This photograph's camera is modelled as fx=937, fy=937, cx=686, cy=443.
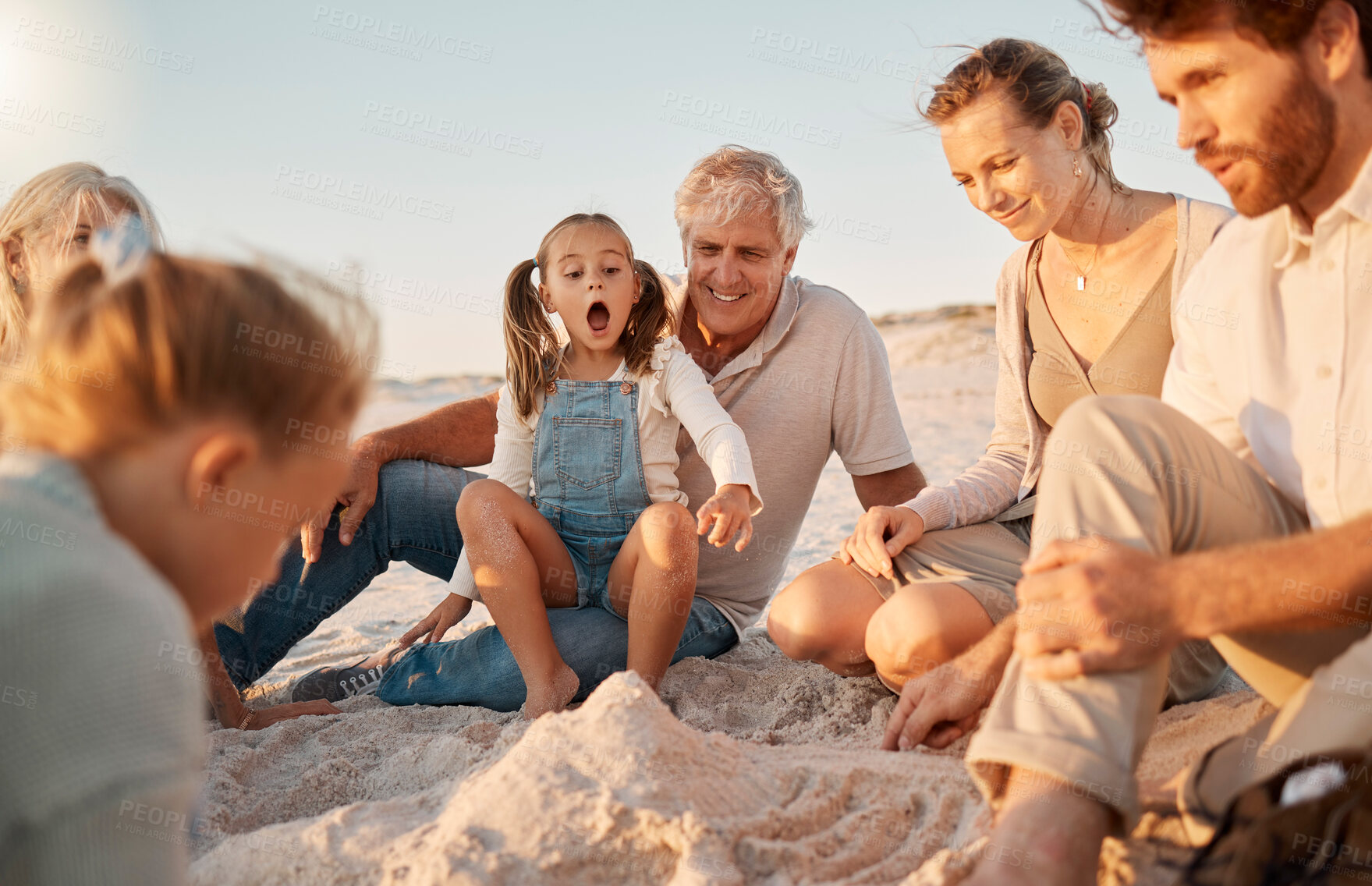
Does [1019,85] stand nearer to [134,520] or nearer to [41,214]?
[134,520]

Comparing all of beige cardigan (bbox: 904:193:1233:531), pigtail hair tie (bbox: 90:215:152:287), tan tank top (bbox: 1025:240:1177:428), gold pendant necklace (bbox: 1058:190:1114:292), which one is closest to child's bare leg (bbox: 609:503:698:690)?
beige cardigan (bbox: 904:193:1233:531)

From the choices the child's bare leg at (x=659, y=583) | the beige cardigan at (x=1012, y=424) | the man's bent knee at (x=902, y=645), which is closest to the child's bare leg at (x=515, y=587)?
the child's bare leg at (x=659, y=583)

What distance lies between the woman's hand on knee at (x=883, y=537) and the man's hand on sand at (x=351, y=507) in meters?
1.62

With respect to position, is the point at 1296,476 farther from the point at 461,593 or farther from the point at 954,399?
the point at 954,399

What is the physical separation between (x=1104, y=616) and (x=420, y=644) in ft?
7.70

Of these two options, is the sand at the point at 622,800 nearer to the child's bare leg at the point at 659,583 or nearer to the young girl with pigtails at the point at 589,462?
the child's bare leg at the point at 659,583

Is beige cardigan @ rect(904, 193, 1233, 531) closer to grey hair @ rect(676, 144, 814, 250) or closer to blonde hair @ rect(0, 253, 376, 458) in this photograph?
grey hair @ rect(676, 144, 814, 250)

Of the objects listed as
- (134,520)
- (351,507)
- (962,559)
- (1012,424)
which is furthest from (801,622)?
(134,520)

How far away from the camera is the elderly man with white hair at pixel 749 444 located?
312 cm

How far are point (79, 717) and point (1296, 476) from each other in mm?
1956

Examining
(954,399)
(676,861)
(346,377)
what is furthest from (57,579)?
(954,399)

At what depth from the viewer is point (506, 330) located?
3.14m

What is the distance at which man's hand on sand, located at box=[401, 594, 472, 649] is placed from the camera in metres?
3.22

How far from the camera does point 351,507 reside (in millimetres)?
3158
